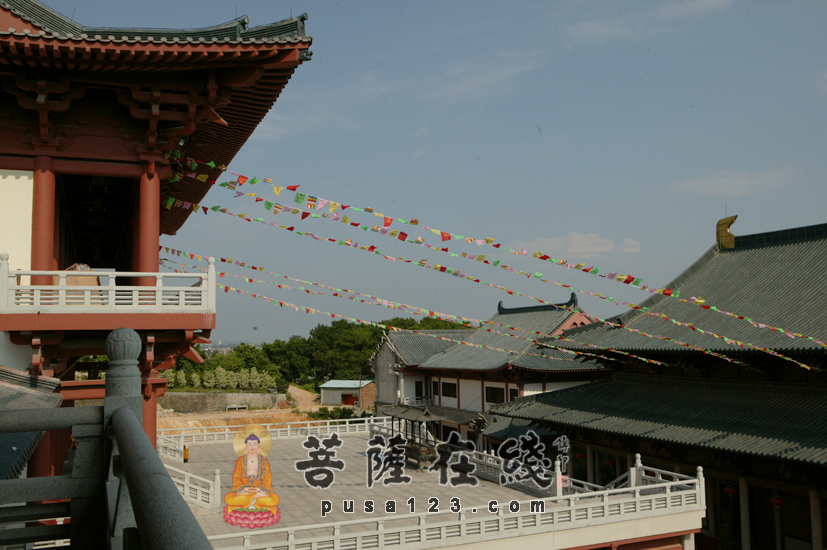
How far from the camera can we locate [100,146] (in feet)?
34.0

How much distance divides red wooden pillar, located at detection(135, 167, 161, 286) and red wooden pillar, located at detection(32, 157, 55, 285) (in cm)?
135

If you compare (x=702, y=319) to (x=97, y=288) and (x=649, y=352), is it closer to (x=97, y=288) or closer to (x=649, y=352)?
(x=649, y=352)

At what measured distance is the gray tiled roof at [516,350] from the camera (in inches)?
1267

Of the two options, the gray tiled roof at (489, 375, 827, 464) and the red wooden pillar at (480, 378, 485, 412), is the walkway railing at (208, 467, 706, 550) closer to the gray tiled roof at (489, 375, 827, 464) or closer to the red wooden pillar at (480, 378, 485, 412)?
the gray tiled roof at (489, 375, 827, 464)

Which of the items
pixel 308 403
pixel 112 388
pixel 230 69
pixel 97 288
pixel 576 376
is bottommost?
pixel 308 403

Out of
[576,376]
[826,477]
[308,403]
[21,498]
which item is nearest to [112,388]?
[21,498]

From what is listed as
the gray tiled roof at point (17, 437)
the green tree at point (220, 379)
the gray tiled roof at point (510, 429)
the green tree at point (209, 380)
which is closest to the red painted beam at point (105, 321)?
the gray tiled roof at point (17, 437)

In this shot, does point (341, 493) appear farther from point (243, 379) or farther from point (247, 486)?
point (243, 379)

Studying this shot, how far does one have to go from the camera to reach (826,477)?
14461 millimetres

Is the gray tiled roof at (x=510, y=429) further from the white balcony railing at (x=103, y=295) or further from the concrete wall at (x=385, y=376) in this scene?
the white balcony railing at (x=103, y=295)

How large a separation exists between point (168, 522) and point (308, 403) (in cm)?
7068

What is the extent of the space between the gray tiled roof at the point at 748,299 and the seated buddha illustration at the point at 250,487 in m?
12.1

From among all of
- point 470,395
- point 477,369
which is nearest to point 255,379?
point 470,395

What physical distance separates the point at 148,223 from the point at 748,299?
18.3 meters
